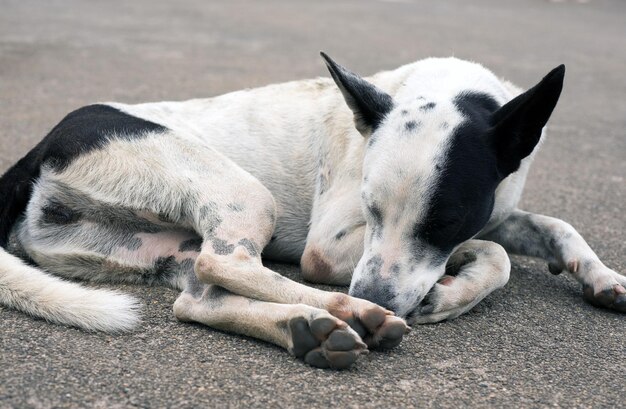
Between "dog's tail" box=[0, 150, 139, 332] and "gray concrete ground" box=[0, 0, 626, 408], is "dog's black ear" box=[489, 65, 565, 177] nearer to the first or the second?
"gray concrete ground" box=[0, 0, 626, 408]

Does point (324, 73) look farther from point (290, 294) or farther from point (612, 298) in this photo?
point (290, 294)

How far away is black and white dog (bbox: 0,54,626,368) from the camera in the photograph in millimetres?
3043

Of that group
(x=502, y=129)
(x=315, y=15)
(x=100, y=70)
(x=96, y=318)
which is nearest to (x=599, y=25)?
(x=315, y=15)

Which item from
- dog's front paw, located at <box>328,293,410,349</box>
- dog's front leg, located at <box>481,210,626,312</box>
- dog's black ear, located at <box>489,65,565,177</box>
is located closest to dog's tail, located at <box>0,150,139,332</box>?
dog's front paw, located at <box>328,293,410,349</box>

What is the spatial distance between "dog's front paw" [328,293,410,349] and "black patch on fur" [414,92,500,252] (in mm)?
320

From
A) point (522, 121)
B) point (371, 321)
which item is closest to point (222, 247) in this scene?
point (371, 321)

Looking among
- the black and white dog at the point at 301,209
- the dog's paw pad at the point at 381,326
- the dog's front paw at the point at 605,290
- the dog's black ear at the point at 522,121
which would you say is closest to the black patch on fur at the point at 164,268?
the black and white dog at the point at 301,209

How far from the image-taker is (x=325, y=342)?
2.77 meters

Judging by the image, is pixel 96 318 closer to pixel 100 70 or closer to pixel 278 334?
pixel 278 334

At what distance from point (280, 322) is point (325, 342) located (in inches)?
8.0

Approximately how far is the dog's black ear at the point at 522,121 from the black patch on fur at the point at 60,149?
141 centimetres

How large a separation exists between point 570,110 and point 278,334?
573 centimetres

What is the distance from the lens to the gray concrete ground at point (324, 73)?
2684mm

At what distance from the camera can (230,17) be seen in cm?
1205
